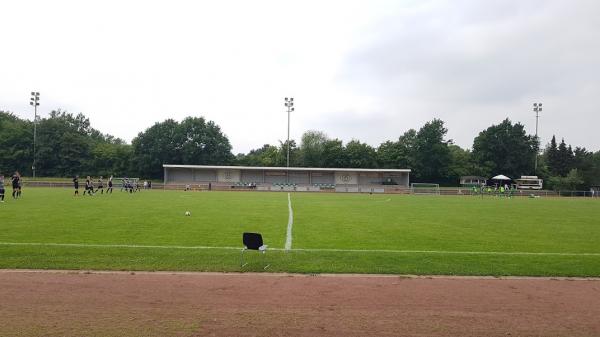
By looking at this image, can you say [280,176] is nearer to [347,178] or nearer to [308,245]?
[347,178]

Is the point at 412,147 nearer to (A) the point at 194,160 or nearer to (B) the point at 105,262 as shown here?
(A) the point at 194,160

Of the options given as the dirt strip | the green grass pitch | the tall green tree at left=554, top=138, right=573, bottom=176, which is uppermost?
the tall green tree at left=554, top=138, right=573, bottom=176

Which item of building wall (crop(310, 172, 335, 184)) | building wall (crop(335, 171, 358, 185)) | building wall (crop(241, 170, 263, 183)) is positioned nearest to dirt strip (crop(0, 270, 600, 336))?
building wall (crop(241, 170, 263, 183))

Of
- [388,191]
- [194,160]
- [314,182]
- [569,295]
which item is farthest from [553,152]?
[569,295]

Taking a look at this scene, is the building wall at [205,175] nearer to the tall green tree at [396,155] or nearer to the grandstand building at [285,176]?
the grandstand building at [285,176]

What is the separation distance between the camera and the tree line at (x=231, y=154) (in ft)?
261

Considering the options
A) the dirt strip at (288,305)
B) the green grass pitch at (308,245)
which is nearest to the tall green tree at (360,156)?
the green grass pitch at (308,245)

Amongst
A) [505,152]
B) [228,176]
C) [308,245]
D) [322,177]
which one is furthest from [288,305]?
[505,152]

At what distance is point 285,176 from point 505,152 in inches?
1770

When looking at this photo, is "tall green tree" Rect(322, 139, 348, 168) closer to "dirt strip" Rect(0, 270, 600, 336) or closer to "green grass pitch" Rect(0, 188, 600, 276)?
"green grass pitch" Rect(0, 188, 600, 276)

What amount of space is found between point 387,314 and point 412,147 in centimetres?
→ 8147

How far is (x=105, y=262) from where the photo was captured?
30.2 ft

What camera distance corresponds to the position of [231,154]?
87.3 meters

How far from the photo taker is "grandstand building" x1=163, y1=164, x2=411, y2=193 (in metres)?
70.2
